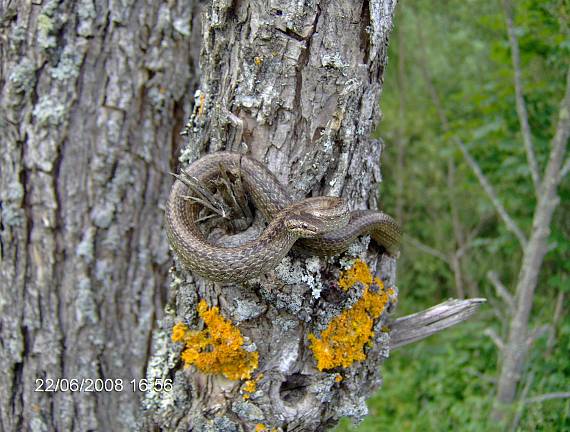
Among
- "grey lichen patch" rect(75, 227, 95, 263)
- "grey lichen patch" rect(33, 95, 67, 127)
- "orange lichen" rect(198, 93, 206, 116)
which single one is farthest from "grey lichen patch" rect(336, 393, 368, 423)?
"grey lichen patch" rect(33, 95, 67, 127)

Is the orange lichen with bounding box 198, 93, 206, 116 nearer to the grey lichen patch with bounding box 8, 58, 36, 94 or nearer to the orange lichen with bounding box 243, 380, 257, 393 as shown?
the orange lichen with bounding box 243, 380, 257, 393

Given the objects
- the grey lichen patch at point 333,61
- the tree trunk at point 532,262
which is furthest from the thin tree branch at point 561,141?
the grey lichen patch at point 333,61

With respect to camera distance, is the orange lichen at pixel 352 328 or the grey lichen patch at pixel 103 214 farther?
the grey lichen patch at pixel 103 214

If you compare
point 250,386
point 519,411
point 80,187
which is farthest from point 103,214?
point 519,411

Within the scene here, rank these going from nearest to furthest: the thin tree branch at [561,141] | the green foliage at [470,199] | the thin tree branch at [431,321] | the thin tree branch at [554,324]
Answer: the thin tree branch at [431,321] < the thin tree branch at [561,141] < the green foliage at [470,199] < the thin tree branch at [554,324]

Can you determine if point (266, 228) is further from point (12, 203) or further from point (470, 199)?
point (470, 199)

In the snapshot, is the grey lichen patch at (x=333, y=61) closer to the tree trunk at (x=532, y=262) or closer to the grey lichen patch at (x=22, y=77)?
the grey lichen patch at (x=22, y=77)

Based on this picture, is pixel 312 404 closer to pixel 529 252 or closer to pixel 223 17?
pixel 223 17

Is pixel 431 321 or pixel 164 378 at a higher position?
pixel 431 321
